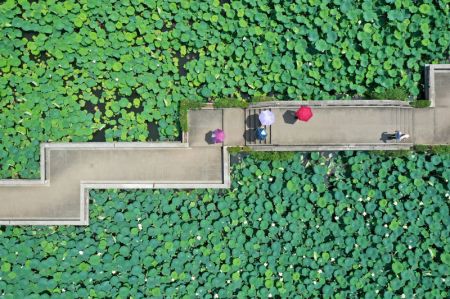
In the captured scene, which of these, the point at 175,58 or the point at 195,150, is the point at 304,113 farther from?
the point at 175,58

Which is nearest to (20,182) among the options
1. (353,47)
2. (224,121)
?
(224,121)

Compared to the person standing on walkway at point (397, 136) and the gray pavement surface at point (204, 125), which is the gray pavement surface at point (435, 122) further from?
the gray pavement surface at point (204, 125)

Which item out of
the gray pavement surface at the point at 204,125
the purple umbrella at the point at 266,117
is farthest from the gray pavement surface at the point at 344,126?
the gray pavement surface at the point at 204,125

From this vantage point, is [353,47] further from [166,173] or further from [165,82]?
[166,173]

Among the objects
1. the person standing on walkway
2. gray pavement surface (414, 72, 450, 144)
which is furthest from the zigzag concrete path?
the person standing on walkway

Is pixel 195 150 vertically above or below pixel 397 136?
below

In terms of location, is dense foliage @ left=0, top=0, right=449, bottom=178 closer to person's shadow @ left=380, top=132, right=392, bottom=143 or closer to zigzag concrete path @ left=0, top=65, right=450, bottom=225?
zigzag concrete path @ left=0, top=65, right=450, bottom=225

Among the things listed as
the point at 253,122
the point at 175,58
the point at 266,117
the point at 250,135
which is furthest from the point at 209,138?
the point at 175,58
